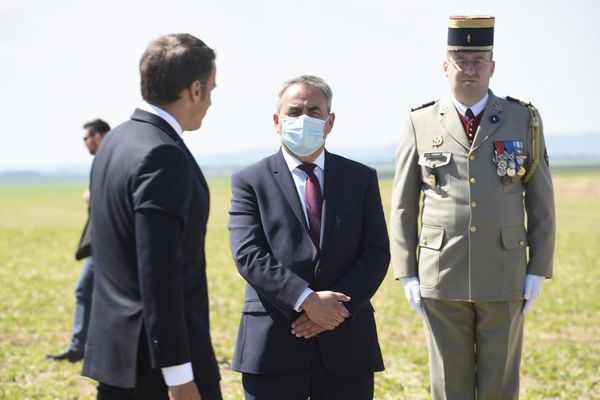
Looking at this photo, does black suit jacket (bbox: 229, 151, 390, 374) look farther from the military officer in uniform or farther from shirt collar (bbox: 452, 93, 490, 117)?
shirt collar (bbox: 452, 93, 490, 117)

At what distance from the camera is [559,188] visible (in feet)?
221

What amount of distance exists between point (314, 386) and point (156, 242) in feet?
4.52

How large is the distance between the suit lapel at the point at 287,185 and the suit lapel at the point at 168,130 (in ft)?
3.03

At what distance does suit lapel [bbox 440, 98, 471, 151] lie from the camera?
4809mm

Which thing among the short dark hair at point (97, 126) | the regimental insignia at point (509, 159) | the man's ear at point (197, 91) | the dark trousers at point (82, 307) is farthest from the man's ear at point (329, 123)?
the dark trousers at point (82, 307)

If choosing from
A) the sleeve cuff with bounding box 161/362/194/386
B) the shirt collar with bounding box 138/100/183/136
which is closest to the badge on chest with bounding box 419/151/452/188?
the shirt collar with bounding box 138/100/183/136

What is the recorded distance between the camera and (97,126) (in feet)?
26.8

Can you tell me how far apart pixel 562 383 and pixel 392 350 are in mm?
2145

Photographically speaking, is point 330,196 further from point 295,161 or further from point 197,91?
point 197,91

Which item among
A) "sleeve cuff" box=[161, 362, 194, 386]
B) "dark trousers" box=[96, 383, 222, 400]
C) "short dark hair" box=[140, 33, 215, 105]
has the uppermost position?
"short dark hair" box=[140, 33, 215, 105]

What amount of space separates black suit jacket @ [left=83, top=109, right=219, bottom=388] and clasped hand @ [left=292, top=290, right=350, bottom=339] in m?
0.73

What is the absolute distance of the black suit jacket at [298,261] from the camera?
4070 mm

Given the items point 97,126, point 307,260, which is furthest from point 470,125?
point 97,126

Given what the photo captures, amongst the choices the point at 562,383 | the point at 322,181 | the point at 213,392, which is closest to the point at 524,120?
the point at 322,181
